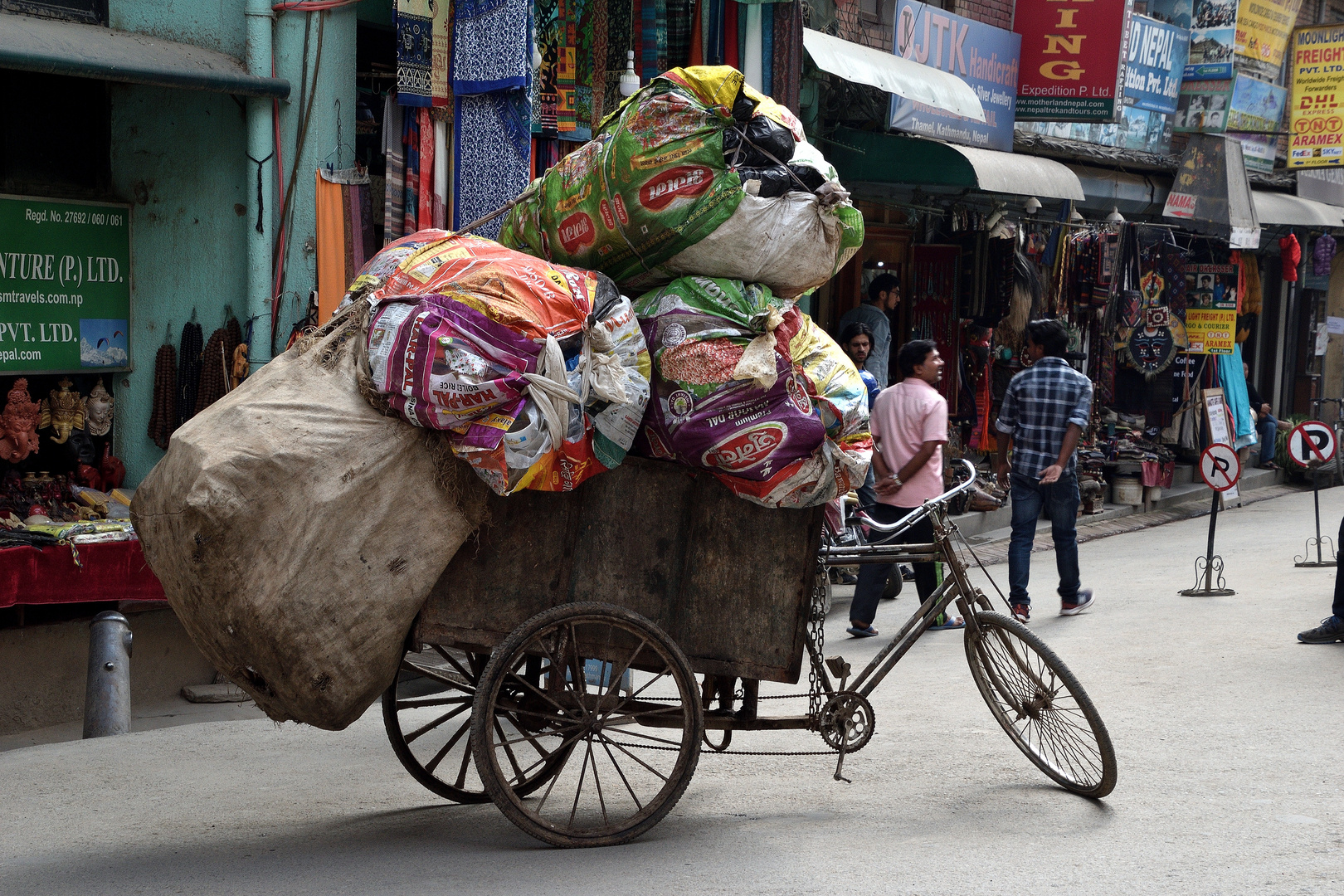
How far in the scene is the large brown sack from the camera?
357cm

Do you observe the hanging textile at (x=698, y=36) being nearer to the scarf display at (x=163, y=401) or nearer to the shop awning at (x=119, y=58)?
the shop awning at (x=119, y=58)

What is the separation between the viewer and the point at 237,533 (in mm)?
3549

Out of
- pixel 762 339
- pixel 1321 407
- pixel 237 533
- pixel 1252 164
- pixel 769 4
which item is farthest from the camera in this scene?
pixel 1321 407

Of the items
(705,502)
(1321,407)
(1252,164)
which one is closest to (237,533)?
(705,502)

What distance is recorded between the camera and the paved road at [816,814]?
3803 millimetres

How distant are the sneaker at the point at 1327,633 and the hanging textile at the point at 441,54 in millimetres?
5752

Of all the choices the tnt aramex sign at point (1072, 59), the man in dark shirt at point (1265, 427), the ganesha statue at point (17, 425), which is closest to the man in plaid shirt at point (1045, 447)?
the tnt aramex sign at point (1072, 59)

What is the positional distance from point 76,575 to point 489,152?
313cm

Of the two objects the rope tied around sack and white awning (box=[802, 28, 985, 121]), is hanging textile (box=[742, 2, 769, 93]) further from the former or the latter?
the rope tied around sack

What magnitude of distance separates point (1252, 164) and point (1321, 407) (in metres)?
4.39

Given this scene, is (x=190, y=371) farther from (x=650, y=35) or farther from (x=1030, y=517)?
(x=1030, y=517)

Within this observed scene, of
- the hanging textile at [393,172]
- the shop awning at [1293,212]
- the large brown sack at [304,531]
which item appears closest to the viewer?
the large brown sack at [304,531]

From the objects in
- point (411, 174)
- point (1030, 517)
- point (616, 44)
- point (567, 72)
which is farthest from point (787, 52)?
point (1030, 517)

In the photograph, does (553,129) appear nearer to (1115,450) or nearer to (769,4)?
(769,4)
